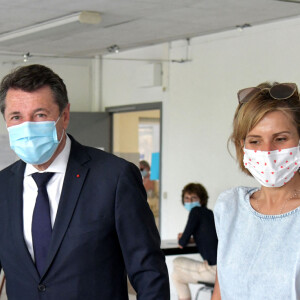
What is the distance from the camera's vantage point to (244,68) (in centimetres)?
677

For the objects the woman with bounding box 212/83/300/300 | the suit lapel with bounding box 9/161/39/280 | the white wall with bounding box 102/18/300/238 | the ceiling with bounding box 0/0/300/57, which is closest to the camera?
the woman with bounding box 212/83/300/300

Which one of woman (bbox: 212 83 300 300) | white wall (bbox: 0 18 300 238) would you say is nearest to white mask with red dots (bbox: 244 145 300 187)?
woman (bbox: 212 83 300 300)

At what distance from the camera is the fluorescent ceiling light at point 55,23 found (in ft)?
18.9

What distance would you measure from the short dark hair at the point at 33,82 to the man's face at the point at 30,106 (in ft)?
0.04

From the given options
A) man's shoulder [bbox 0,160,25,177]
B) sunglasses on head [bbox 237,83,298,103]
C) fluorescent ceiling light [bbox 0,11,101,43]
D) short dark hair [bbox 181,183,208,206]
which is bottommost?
short dark hair [bbox 181,183,208,206]

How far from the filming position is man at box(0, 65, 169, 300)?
1982 mm

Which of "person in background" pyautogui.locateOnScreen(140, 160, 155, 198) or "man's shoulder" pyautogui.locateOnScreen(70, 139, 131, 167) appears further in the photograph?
"person in background" pyautogui.locateOnScreen(140, 160, 155, 198)

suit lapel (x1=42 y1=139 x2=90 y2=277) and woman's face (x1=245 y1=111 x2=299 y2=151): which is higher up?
woman's face (x1=245 y1=111 x2=299 y2=151)

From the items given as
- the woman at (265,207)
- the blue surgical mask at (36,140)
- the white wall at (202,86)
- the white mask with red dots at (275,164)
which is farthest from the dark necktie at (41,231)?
the white wall at (202,86)

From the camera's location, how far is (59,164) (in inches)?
82.8

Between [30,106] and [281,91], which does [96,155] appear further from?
[281,91]

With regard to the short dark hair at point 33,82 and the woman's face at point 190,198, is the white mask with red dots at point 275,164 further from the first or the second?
the woman's face at point 190,198

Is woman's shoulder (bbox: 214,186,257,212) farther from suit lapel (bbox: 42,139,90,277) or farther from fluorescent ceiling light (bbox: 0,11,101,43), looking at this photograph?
fluorescent ceiling light (bbox: 0,11,101,43)

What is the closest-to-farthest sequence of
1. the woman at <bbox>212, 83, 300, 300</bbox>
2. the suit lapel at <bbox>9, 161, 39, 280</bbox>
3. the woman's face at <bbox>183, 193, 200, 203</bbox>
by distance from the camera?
the woman at <bbox>212, 83, 300, 300</bbox>, the suit lapel at <bbox>9, 161, 39, 280</bbox>, the woman's face at <bbox>183, 193, 200, 203</bbox>
